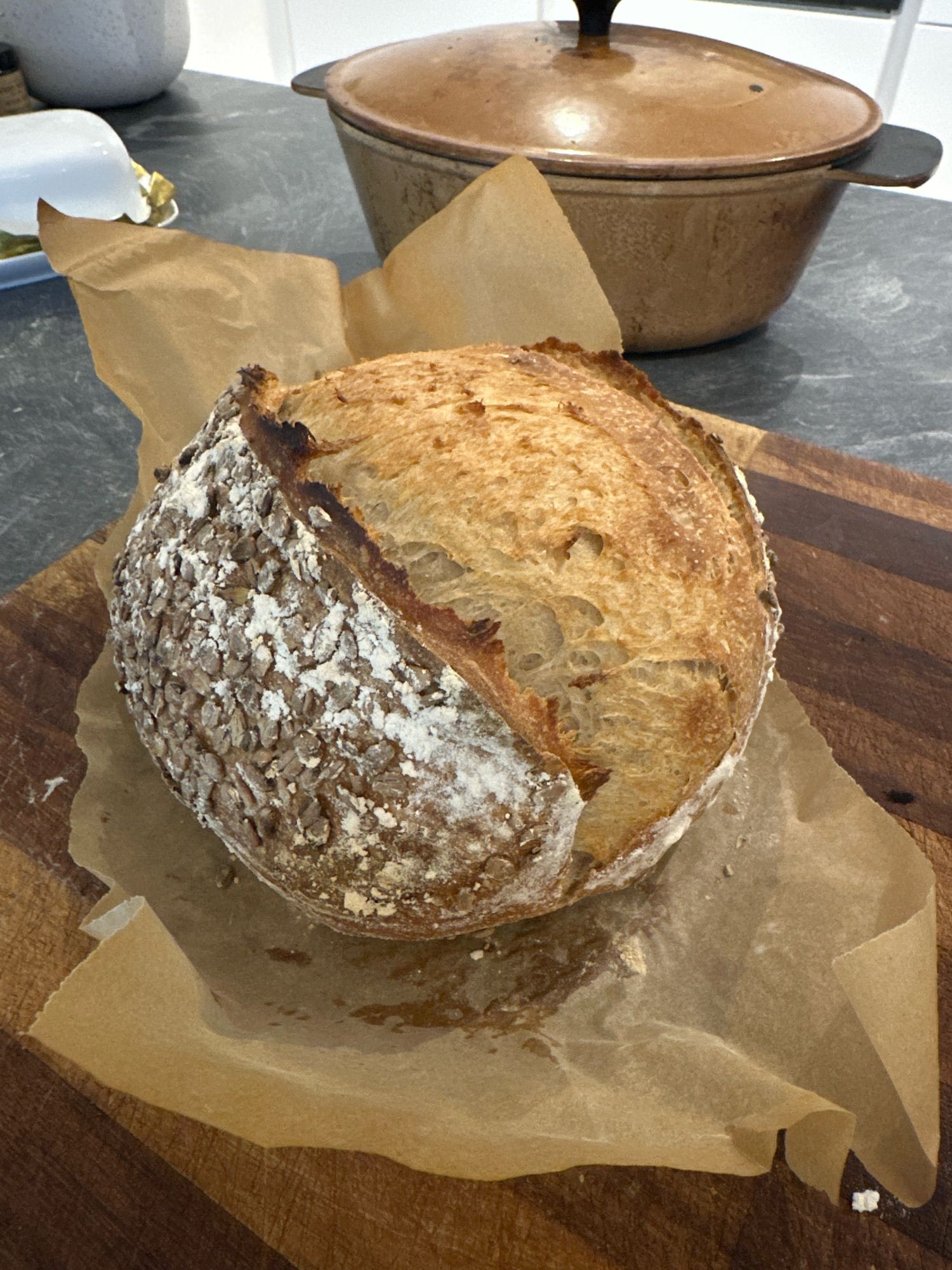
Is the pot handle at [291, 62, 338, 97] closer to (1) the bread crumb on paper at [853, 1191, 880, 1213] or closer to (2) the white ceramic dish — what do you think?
(2) the white ceramic dish

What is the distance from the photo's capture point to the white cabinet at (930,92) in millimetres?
3092

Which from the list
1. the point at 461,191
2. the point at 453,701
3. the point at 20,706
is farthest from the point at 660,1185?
the point at 461,191

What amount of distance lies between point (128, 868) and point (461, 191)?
3.31 ft

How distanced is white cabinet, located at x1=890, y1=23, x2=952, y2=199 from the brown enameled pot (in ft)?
6.56

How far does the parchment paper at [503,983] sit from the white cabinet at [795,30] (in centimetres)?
266

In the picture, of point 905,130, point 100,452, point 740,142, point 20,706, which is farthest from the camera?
point 100,452

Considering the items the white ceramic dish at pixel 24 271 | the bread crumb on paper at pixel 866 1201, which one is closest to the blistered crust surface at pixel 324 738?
the bread crumb on paper at pixel 866 1201

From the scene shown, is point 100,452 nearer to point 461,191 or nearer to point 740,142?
point 461,191

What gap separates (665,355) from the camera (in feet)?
5.81

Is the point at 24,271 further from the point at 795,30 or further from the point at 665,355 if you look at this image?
the point at 795,30

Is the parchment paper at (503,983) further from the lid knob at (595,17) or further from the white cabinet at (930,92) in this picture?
the white cabinet at (930,92)

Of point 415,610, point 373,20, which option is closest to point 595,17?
point 415,610

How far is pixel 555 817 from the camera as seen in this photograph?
0.80 meters

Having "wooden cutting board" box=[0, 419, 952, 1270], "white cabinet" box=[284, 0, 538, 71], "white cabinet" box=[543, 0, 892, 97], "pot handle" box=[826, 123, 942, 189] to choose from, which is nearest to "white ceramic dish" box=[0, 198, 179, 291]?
"pot handle" box=[826, 123, 942, 189]
